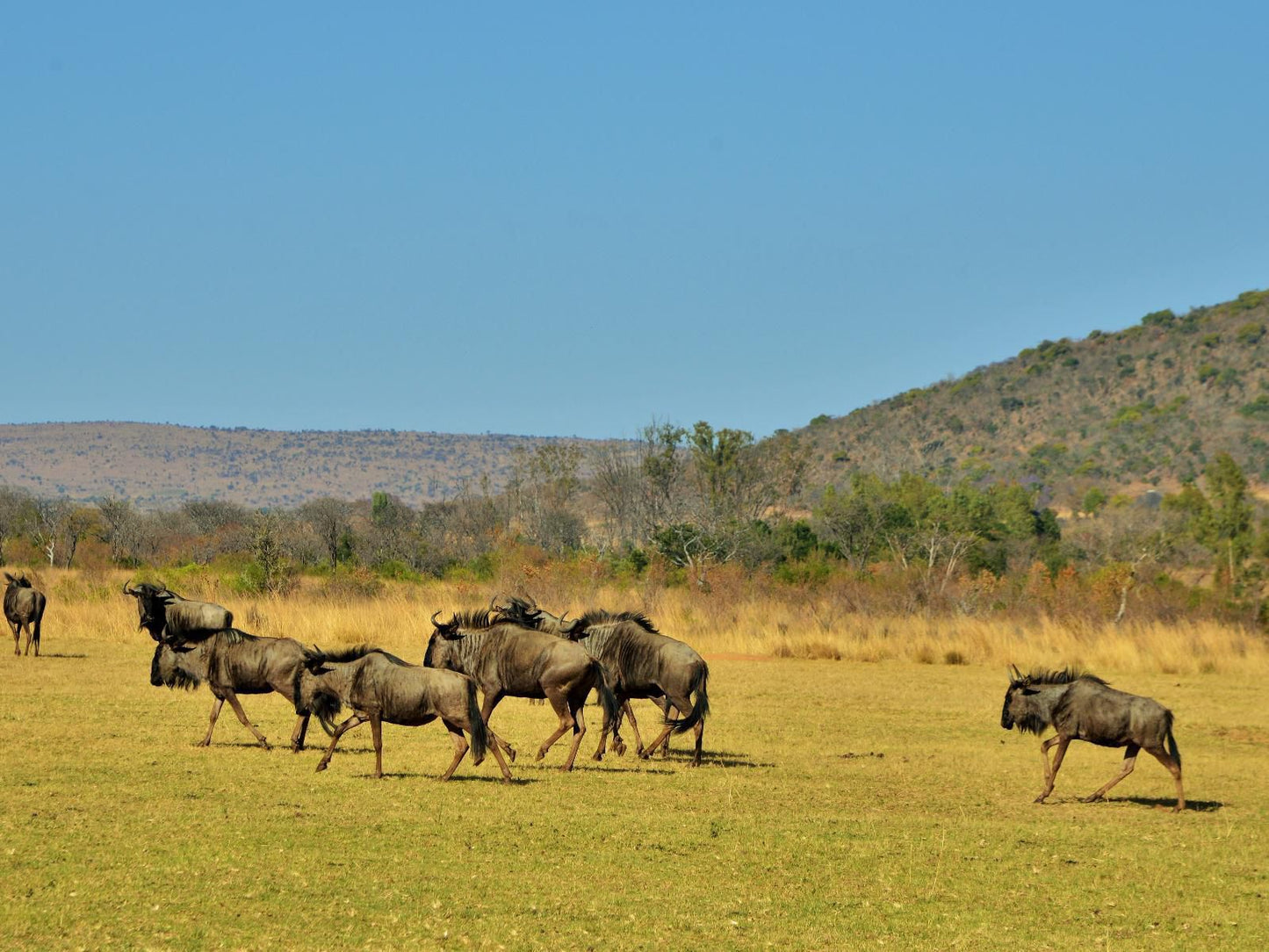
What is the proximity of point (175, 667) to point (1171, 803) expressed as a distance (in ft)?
34.7

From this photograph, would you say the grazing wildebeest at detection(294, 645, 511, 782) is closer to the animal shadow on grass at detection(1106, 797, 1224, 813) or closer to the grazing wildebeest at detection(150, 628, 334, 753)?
the grazing wildebeest at detection(150, 628, 334, 753)

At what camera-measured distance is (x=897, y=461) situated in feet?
310

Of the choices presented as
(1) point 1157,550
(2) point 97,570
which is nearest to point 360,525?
(2) point 97,570

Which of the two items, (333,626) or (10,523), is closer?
(333,626)

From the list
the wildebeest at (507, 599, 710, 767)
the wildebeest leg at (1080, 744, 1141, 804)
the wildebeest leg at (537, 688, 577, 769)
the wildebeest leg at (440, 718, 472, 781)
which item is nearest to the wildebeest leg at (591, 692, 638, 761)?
the wildebeest at (507, 599, 710, 767)

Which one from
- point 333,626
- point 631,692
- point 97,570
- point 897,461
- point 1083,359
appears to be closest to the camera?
point 631,692

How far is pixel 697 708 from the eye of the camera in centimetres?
1489

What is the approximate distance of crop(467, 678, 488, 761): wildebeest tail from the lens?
507 inches

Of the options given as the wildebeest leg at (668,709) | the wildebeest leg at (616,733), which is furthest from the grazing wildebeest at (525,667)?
the wildebeest leg at (668,709)

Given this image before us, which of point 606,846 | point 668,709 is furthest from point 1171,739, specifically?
point 606,846

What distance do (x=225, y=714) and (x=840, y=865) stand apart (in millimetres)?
10151

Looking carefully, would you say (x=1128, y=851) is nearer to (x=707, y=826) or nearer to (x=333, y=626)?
(x=707, y=826)

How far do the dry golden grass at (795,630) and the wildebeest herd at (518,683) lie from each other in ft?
39.7

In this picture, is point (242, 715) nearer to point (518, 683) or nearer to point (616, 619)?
point (518, 683)
